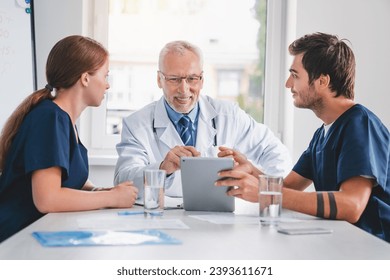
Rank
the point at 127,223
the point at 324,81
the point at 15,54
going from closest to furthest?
the point at 127,223, the point at 324,81, the point at 15,54

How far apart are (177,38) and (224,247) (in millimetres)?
2397

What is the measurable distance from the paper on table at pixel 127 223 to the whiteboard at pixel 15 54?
1.68 meters

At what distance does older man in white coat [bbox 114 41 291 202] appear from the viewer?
266 cm

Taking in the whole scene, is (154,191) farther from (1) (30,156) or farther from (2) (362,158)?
(2) (362,158)

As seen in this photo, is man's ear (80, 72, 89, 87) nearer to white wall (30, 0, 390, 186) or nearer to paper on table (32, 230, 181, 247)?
paper on table (32, 230, 181, 247)

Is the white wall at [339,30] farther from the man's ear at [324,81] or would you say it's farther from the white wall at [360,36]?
the man's ear at [324,81]

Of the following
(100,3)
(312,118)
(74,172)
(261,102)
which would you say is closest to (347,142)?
(74,172)

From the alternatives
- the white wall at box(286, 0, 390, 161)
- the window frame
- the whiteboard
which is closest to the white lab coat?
the white wall at box(286, 0, 390, 161)

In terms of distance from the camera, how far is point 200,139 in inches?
107

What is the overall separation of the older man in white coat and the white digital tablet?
0.61 metres

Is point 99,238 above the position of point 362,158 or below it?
below

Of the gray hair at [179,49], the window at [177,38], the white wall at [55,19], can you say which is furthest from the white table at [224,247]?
the window at [177,38]

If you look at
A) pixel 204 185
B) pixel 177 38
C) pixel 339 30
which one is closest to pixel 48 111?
pixel 204 185
